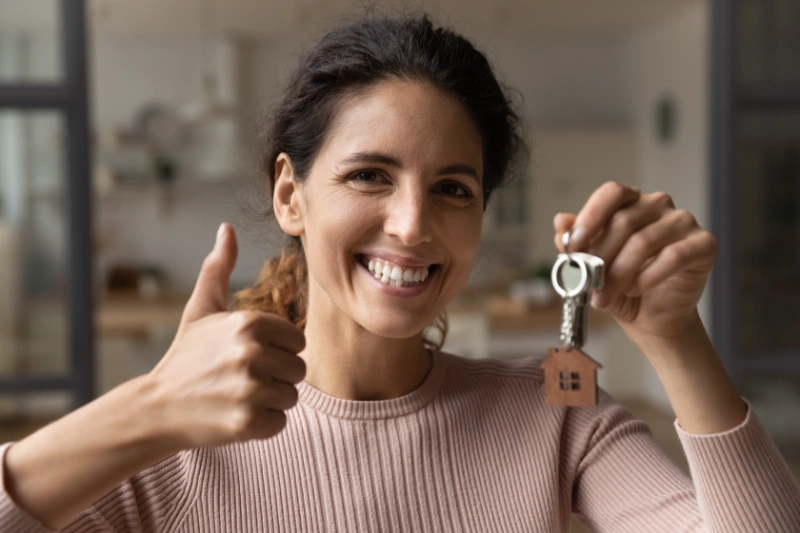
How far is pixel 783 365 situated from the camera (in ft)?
8.41

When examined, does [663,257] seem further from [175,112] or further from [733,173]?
[175,112]

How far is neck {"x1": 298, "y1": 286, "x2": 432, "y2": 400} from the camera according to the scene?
1.29 metres

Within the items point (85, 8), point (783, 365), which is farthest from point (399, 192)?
point (783, 365)

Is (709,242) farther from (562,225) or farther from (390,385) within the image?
(390,385)

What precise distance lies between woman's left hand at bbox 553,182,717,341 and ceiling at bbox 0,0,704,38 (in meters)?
4.63

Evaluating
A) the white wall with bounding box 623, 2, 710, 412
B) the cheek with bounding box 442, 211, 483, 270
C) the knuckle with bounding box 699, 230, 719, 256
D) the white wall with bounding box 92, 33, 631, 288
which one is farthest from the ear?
the white wall with bounding box 92, 33, 631, 288

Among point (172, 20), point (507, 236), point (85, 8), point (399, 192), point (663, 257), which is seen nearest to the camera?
point (663, 257)

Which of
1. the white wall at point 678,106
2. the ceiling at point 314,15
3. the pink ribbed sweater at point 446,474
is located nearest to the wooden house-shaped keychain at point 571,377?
the pink ribbed sweater at point 446,474

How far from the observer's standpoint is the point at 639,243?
0.93m

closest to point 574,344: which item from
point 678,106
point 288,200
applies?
point 288,200

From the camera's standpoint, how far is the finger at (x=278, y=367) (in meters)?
0.86

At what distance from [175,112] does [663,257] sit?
6007 mm

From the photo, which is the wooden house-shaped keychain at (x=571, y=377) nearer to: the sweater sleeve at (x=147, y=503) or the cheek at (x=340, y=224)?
the cheek at (x=340, y=224)

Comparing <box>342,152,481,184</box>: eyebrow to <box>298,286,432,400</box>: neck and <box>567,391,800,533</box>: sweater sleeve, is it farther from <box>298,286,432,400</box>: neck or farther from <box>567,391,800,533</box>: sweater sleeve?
<box>567,391,800,533</box>: sweater sleeve
